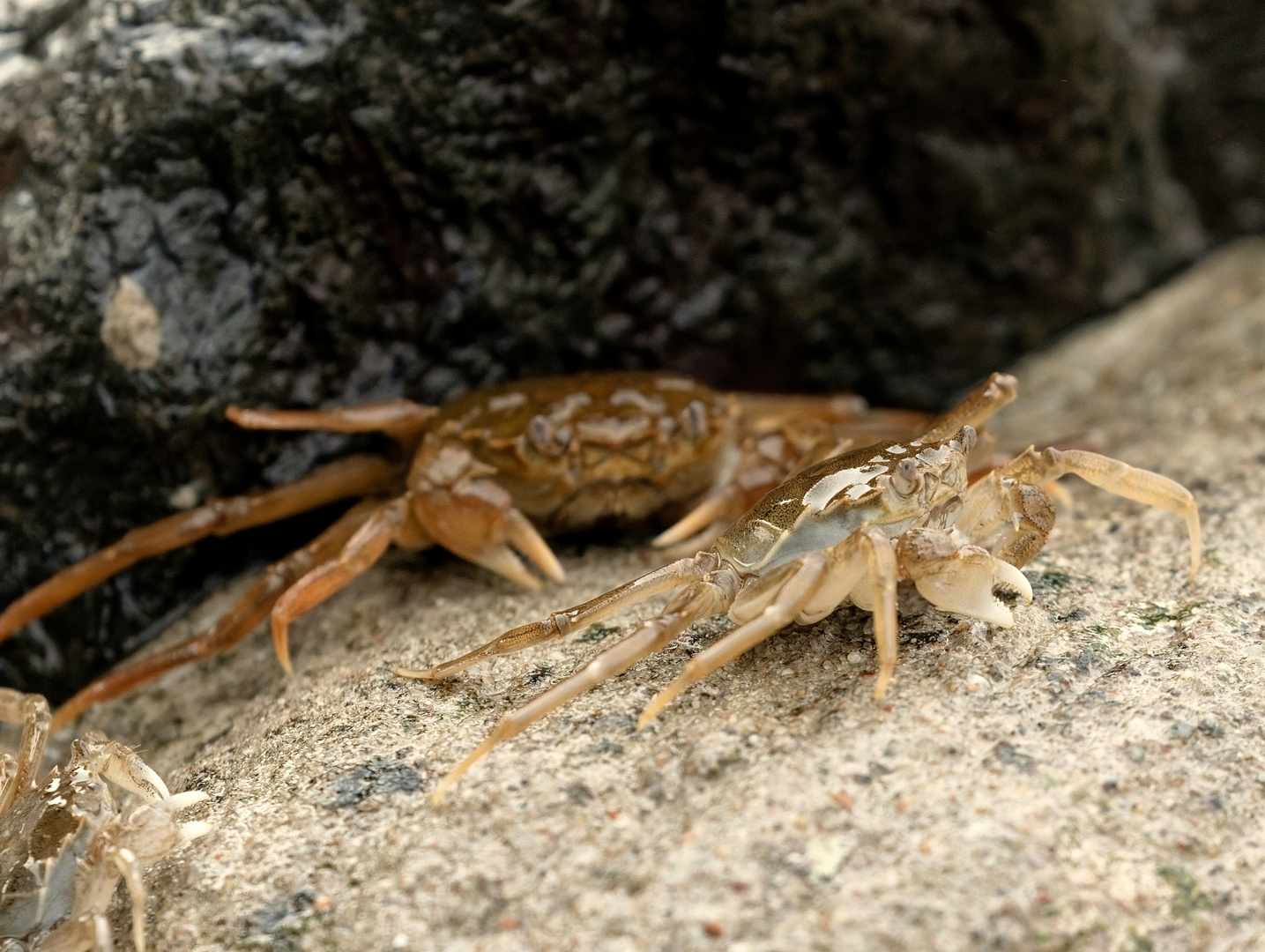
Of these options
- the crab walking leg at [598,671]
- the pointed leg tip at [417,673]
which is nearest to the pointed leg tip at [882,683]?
the crab walking leg at [598,671]

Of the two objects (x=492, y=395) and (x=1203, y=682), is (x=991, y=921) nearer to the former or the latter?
(x=1203, y=682)

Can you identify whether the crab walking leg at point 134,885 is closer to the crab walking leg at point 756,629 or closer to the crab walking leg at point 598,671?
the crab walking leg at point 598,671

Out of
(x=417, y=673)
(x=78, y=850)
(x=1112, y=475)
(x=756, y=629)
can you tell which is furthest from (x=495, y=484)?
(x=1112, y=475)

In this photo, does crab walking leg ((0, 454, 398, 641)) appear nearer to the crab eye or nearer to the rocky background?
the rocky background

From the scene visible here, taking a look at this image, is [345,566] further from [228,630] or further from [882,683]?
[882,683]

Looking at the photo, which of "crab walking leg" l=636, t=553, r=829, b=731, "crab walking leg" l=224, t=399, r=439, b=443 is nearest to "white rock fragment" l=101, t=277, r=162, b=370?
"crab walking leg" l=224, t=399, r=439, b=443

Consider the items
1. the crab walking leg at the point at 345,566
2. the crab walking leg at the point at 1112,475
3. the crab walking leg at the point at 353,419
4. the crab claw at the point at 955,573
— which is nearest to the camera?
the crab claw at the point at 955,573

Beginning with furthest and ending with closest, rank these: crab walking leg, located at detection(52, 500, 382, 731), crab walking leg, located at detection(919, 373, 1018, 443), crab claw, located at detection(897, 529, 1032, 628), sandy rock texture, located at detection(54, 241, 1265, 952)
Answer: crab walking leg, located at detection(52, 500, 382, 731), crab walking leg, located at detection(919, 373, 1018, 443), crab claw, located at detection(897, 529, 1032, 628), sandy rock texture, located at detection(54, 241, 1265, 952)

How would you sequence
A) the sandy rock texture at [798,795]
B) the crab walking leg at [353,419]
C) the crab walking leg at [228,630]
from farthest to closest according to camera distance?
A: the crab walking leg at [353,419]
the crab walking leg at [228,630]
the sandy rock texture at [798,795]
